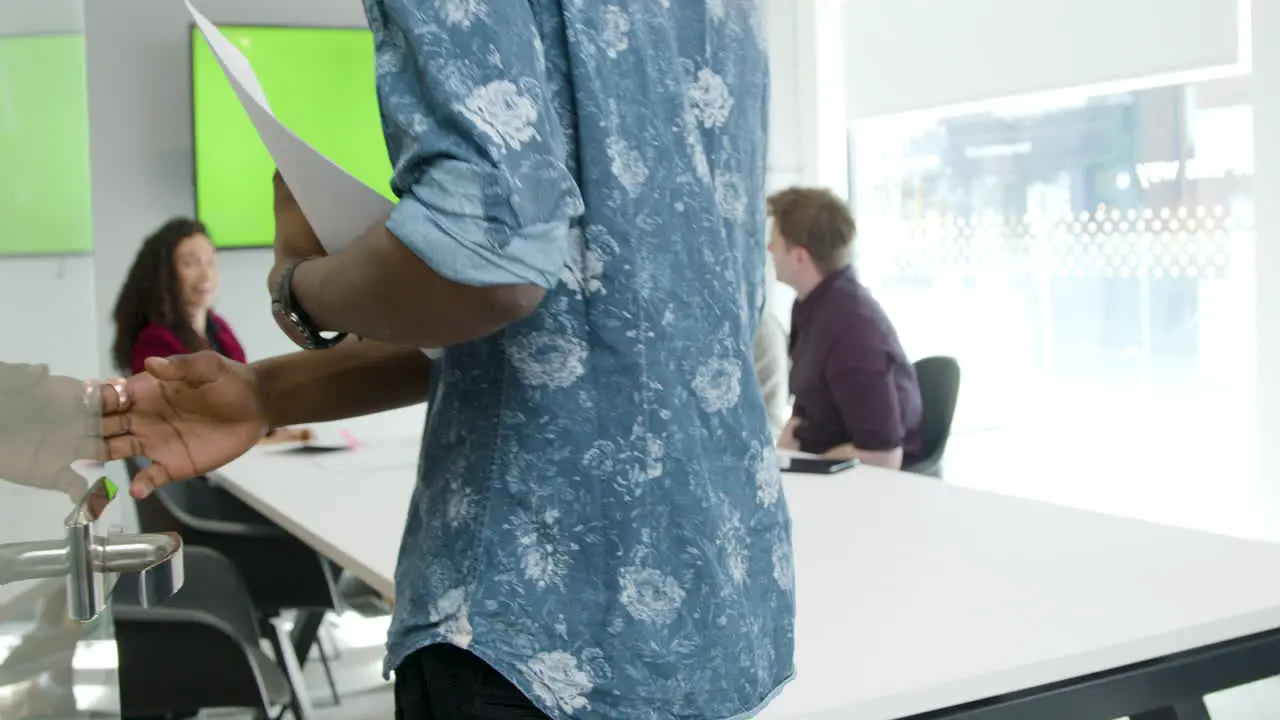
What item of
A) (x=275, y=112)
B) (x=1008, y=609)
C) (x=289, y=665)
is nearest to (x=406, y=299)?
(x=1008, y=609)

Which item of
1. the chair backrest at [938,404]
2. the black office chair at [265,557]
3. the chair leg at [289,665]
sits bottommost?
the chair leg at [289,665]

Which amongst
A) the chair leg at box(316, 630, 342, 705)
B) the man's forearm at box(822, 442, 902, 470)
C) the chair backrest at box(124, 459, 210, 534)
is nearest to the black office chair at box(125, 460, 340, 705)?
the chair backrest at box(124, 459, 210, 534)

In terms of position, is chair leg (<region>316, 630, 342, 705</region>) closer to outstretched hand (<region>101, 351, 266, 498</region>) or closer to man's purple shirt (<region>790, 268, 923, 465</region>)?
man's purple shirt (<region>790, 268, 923, 465</region>)

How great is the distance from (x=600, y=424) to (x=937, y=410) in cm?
302

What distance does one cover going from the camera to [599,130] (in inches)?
30.9

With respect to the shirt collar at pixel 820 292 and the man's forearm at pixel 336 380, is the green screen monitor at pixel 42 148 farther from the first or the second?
the shirt collar at pixel 820 292

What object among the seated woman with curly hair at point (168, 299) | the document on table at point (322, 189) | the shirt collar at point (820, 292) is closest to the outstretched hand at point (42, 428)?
the document on table at point (322, 189)

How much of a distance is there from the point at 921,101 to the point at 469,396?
17.1 feet

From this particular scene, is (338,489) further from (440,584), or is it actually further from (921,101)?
(921,101)

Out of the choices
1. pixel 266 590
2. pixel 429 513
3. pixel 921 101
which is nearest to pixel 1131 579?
pixel 429 513

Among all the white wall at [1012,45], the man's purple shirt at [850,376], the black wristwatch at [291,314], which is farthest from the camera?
the white wall at [1012,45]

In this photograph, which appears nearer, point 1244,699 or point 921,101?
point 1244,699

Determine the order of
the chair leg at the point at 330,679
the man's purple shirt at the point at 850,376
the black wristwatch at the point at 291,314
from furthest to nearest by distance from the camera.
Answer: the chair leg at the point at 330,679
the man's purple shirt at the point at 850,376
the black wristwatch at the point at 291,314

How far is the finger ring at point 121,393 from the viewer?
96 cm
